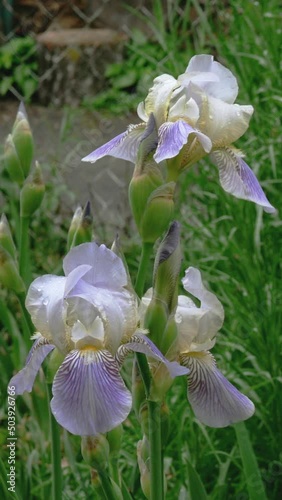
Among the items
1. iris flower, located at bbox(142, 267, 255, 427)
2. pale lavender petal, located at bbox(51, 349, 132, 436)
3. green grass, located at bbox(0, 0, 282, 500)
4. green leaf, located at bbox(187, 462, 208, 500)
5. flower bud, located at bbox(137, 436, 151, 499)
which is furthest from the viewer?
green grass, located at bbox(0, 0, 282, 500)

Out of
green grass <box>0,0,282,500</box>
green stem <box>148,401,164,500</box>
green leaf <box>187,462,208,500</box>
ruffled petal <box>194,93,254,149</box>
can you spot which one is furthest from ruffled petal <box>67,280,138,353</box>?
green grass <box>0,0,282,500</box>

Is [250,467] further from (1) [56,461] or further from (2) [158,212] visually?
(2) [158,212]

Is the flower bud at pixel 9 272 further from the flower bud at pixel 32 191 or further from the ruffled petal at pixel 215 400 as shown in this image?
the ruffled petal at pixel 215 400

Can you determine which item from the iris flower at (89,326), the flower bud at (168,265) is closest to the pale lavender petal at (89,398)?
the iris flower at (89,326)

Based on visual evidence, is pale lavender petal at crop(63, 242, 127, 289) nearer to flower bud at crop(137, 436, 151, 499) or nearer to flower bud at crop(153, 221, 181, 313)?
flower bud at crop(153, 221, 181, 313)

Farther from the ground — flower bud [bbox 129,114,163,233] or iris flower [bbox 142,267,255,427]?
flower bud [bbox 129,114,163,233]

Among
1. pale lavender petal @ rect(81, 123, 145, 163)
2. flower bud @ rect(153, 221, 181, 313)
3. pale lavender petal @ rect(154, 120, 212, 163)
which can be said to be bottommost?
flower bud @ rect(153, 221, 181, 313)

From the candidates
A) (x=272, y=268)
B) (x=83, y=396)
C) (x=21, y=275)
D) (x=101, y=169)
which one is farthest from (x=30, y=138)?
(x=101, y=169)
